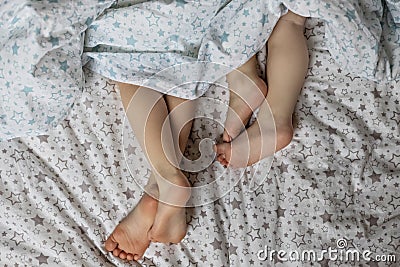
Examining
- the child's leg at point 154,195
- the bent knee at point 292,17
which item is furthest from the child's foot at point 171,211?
the bent knee at point 292,17

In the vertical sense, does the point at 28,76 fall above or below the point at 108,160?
above

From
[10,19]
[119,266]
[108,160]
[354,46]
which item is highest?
[10,19]

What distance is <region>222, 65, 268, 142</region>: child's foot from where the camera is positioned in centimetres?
114

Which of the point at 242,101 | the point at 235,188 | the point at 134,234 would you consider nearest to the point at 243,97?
the point at 242,101

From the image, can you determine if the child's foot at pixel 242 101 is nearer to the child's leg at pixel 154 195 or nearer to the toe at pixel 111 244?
the child's leg at pixel 154 195

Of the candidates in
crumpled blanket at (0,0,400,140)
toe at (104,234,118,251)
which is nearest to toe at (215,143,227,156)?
crumpled blanket at (0,0,400,140)

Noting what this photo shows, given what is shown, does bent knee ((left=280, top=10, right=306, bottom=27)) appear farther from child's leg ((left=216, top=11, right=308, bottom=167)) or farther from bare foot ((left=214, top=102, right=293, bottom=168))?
bare foot ((left=214, top=102, right=293, bottom=168))

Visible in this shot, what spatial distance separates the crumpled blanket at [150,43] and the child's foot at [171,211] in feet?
0.53

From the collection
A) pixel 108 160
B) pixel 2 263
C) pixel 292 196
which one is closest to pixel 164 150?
pixel 108 160

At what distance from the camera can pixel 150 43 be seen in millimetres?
1121

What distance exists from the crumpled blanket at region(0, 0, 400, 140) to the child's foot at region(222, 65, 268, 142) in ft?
0.11

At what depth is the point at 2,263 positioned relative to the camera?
3.54 feet

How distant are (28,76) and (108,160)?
0.67 ft

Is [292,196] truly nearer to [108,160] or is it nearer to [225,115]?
[225,115]
